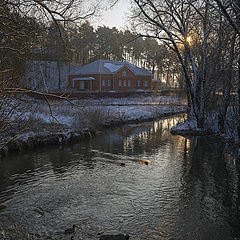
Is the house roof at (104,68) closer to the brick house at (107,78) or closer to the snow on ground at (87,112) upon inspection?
the brick house at (107,78)

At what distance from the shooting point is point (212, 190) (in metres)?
8.31

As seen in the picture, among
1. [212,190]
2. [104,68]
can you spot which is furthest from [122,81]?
[212,190]

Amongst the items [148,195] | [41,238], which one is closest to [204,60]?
[148,195]

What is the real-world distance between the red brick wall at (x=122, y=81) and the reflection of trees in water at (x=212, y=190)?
35.0m

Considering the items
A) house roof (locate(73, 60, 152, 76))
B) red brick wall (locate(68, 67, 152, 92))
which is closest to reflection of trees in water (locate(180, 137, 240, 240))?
red brick wall (locate(68, 67, 152, 92))

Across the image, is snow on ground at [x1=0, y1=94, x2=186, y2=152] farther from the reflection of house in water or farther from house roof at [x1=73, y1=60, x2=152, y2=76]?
house roof at [x1=73, y1=60, x2=152, y2=76]

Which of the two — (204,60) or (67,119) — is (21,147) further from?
(204,60)

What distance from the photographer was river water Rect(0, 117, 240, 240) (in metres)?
6.14

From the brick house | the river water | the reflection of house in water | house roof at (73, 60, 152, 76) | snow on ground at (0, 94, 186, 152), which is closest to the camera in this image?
the river water

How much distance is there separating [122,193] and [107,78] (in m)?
40.8

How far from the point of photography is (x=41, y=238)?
227 inches

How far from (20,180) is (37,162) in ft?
7.34

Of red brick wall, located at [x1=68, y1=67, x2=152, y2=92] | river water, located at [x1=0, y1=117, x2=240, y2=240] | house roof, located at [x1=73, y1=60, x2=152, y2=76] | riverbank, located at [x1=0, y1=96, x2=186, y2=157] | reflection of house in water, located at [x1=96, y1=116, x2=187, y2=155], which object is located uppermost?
house roof, located at [x1=73, y1=60, x2=152, y2=76]

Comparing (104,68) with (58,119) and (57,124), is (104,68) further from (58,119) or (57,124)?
(57,124)
